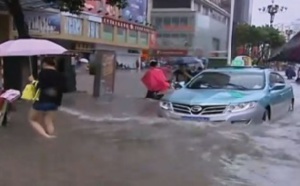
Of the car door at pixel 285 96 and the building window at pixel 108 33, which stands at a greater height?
the building window at pixel 108 33

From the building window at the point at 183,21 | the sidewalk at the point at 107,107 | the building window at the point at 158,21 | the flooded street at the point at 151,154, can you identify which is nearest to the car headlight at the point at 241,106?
the flooded street at the point at 151,154

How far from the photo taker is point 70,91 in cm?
1980

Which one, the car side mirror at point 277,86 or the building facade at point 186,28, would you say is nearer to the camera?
the car side mirror at point 277,86

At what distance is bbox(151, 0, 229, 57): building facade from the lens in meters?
80.8

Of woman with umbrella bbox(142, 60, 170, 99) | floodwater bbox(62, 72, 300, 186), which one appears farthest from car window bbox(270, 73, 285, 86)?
woman with umbrella bbox(142, 60, 170, 99)

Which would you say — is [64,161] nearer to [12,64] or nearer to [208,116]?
[208,116]

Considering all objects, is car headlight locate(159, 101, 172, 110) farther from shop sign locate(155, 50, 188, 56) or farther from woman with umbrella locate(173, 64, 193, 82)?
shop sign locate(155, 50, 188, 56)

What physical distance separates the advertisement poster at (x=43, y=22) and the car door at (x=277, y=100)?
2195 cm

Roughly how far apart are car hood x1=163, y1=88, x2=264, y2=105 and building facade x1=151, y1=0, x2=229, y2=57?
203 ft

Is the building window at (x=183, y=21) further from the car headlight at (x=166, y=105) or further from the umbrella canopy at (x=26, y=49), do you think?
the car headlight at (x=166, y=105)

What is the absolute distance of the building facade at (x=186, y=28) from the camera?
80.8m

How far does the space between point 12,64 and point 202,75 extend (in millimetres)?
6107

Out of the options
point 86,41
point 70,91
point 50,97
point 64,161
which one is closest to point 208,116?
point 50,97

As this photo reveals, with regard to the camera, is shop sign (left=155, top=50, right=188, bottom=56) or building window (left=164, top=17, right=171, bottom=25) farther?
building window (left=164, top=17, right=171, bottom=25)
